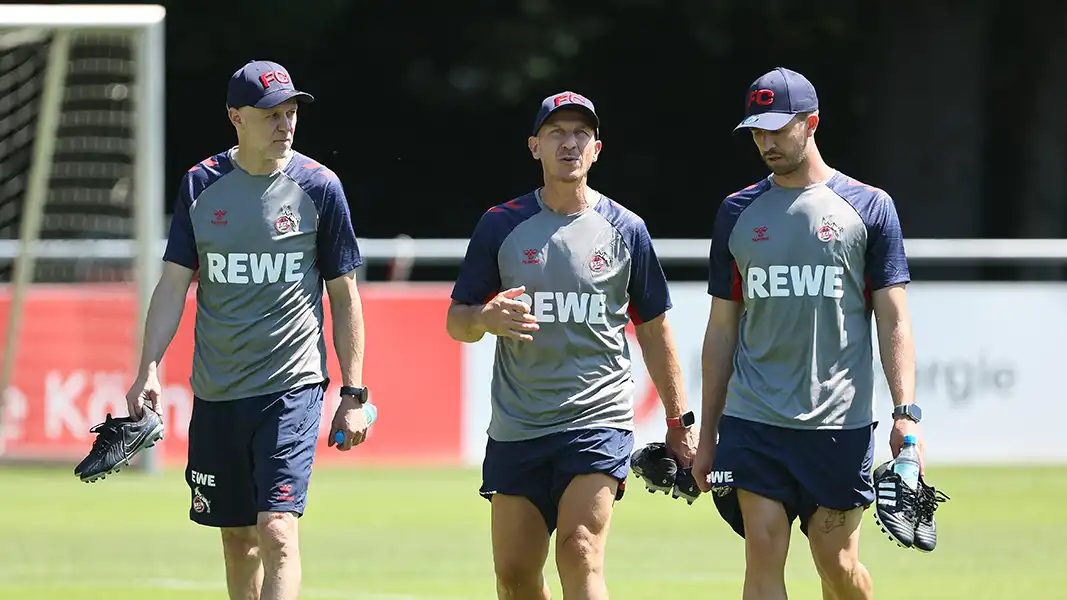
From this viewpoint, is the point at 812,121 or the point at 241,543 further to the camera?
the point at 241,543

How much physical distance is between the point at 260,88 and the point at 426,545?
5152mm

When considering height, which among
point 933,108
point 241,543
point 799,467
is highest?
point 933,108

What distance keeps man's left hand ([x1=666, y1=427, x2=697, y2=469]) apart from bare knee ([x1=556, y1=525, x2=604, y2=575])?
2.48 ft

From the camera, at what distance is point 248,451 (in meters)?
7.83

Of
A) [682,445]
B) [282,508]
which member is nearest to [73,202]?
[282,508]

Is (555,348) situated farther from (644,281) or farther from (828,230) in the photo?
(828,230)

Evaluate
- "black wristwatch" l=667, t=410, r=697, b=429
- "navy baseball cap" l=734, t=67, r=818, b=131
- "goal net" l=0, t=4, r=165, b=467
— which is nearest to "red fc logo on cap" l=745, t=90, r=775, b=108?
"navy baseball cap" l=734, t=67, r=818, b=131

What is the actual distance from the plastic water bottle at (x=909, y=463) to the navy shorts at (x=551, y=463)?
111cm

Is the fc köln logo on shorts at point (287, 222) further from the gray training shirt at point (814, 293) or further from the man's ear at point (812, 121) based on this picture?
the man's ear at point (812, 121)

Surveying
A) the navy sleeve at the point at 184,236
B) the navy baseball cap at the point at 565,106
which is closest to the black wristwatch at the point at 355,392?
the navy sleeve at the point at 184,236

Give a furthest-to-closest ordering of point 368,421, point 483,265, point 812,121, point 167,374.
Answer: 1. point 167,374
2. point 368,421
3. point 483,265
4. point 812,121

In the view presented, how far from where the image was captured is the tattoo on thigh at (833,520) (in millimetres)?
7375

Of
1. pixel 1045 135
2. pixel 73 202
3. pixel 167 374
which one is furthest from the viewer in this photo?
pixel 1045 135

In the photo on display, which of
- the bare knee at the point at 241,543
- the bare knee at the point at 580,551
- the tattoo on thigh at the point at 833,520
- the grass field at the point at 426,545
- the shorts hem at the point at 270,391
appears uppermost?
the shorts hem at the point at 270,391
